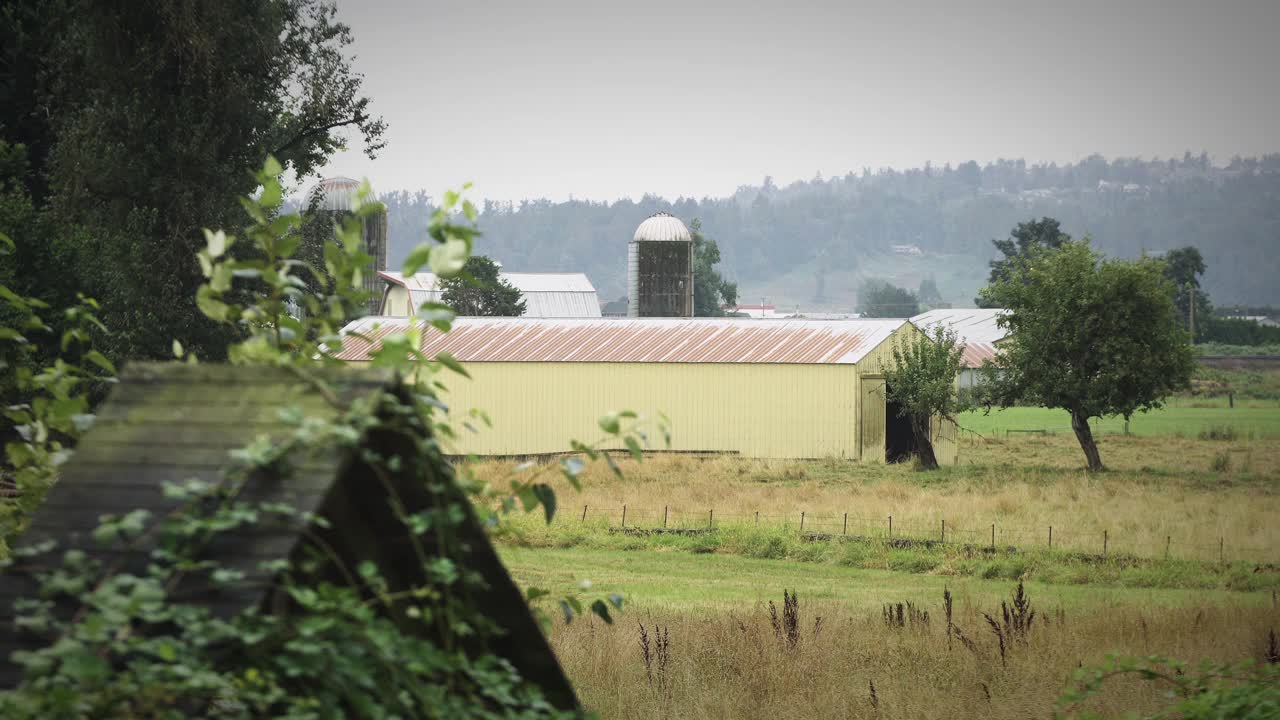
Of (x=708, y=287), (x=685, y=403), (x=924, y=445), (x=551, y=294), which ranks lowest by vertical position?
(x=924, y=445)

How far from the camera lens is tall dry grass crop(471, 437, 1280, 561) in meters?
19.1

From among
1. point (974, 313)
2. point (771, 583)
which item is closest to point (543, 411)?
point (771, 583)

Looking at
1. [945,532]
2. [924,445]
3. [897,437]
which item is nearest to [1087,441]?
[924,445]

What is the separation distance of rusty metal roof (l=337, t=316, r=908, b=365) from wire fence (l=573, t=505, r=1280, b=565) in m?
12.8

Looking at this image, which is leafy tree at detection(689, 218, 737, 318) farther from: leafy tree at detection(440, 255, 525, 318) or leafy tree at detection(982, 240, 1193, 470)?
leafy tree at detection(982, 240, 1193, 470)

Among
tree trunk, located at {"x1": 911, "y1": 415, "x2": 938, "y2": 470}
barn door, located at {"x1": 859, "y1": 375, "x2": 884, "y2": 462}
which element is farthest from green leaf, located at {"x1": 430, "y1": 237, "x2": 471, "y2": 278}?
barn door, located at {"x1": 859, "y1": 375, "x2": 884, "y2": 462}

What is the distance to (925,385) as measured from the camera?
3161cm

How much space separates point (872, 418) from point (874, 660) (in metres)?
24.5

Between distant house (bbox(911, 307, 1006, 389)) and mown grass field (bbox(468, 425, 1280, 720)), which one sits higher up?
distant house (bbox(911, 307, 1006, 389))

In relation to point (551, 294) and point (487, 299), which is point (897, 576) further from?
point (551, 294)

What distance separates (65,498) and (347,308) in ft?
3.66

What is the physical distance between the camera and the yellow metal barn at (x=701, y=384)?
1321 inches

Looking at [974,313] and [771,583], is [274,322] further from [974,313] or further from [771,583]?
[974,313]

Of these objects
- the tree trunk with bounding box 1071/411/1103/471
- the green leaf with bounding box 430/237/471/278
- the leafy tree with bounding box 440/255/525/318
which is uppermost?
the leafy tree with bounding box 440/255/525/318
